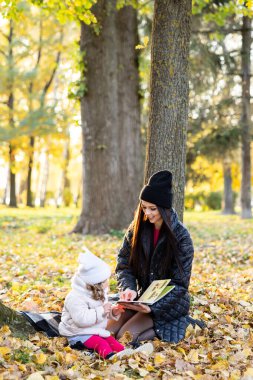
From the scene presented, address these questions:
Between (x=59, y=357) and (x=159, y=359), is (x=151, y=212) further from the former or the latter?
(x=59, y=357)

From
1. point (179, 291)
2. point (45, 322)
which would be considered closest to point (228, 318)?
point (179, 291)

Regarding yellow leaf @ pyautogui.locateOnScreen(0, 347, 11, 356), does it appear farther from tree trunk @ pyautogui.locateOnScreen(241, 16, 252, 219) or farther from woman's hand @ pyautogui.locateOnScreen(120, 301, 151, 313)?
tree trunk @ pyautogui.locateOnScreen(241, 16, 252, 219)

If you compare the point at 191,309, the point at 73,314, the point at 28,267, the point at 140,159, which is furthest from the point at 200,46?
the point at 73,314

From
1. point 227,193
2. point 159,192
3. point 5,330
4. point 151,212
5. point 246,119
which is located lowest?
point 5,330

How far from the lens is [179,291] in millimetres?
4719

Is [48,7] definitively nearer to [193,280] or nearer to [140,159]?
[140,159]

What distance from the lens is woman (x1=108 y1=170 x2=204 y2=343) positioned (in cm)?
468

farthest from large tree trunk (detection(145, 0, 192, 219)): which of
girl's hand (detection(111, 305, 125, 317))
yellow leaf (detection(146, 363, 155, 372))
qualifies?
yellow leaf (detection(146, 363, 155, 372))

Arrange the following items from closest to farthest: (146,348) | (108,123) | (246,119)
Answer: (146,348) < (108,123) < (246,119)

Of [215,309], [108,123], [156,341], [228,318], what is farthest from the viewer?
[108,123]

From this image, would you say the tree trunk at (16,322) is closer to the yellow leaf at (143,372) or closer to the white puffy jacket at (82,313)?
the white puffy jacket at (82,313)

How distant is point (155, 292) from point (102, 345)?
0.66m

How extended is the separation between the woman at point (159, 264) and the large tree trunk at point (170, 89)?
1.31 m

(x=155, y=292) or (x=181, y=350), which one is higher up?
(x=155, y=292)
